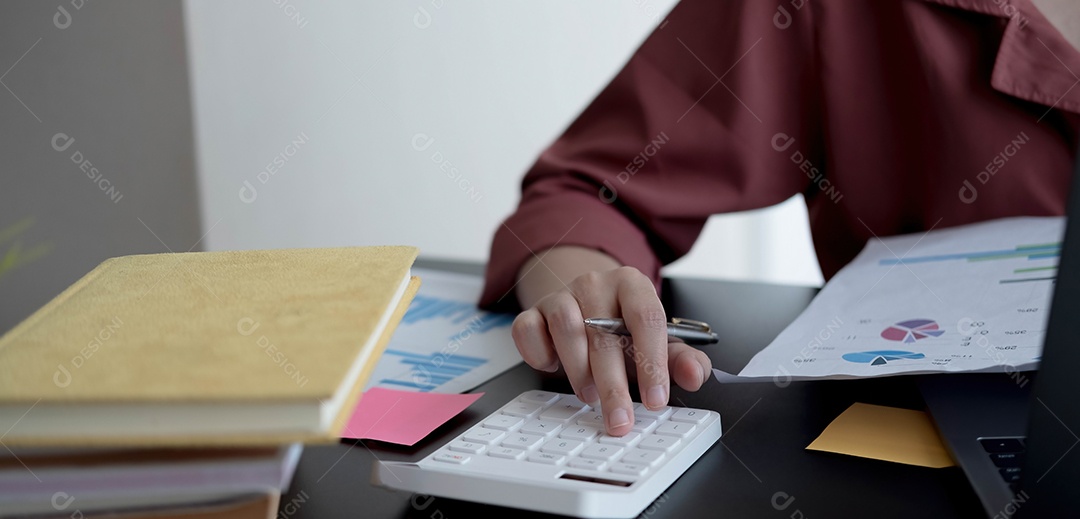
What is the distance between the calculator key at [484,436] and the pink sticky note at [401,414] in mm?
59

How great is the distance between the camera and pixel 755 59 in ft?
3.76

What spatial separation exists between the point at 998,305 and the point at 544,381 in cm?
34

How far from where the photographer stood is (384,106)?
2.99 metres

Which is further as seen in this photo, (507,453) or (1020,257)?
(1020,257)

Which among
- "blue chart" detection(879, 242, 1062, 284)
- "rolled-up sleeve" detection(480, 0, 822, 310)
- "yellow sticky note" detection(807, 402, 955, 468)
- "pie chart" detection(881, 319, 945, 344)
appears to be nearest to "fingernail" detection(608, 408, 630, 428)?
"yellow sticky note" detection(807, 402, 955, 468)

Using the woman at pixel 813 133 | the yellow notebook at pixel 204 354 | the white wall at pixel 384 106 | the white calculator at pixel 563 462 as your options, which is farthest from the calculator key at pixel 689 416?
the white wall at pixel 384 106

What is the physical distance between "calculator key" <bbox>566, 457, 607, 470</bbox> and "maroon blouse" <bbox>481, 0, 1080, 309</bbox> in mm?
469

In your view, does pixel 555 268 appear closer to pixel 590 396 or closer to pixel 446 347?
pixel 446 347

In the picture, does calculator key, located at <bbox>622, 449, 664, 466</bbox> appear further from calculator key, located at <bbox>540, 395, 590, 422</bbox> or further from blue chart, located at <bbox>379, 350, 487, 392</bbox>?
blue chart, located at <bbox>379, 350, 487, 392</bbox>

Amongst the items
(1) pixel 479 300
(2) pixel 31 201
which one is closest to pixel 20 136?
(2) pixel 31 201

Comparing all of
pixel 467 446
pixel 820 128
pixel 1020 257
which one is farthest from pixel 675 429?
pixel 820 128

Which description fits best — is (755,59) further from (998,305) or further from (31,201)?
(31,201)

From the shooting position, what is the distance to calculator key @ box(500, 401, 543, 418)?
0.62 meters

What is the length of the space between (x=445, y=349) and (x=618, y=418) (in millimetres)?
297
